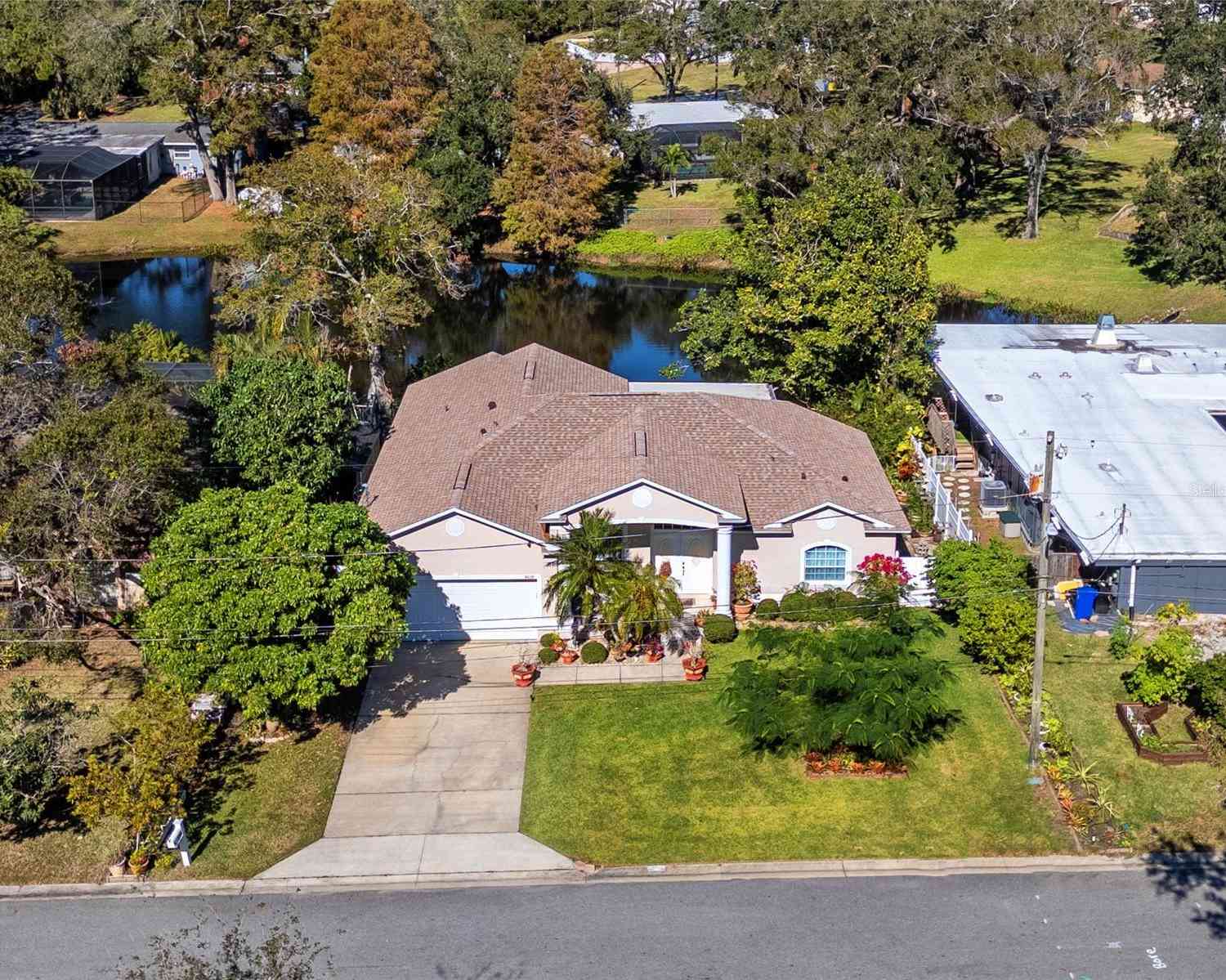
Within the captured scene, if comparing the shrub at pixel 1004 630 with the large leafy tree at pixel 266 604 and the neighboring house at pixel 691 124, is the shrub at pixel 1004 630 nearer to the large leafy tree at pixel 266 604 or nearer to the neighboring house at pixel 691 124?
the large leafy tree at pixel 266 604

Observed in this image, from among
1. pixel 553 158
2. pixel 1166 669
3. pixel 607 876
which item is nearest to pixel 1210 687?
pixel 1166 669

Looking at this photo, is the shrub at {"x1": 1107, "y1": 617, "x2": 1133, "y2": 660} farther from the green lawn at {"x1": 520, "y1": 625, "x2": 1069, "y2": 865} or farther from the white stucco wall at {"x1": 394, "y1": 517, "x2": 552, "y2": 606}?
Answer: the white stucco wall at {"x1": 394, "y1": 517, "x2": 552, "y2": 606}

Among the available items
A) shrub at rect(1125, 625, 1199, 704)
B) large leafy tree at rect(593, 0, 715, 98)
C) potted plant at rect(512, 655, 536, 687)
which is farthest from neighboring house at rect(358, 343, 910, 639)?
large leafy tree at rect(593, 0, 715, 98)

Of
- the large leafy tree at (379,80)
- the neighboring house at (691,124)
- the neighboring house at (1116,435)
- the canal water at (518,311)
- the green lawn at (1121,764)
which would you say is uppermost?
the large leafy tree at (379,80)

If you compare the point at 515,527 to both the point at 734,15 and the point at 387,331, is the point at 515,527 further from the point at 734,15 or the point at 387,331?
the point at 734,15

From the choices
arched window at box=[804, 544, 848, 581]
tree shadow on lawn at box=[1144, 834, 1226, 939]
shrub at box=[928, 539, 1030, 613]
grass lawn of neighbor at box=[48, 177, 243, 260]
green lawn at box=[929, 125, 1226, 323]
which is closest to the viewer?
tree shadow on lawn at box=[1144, 834, 1226, 939]

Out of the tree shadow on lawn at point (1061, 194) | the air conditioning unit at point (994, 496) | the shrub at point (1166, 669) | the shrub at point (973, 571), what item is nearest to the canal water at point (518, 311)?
the tree shadow on lawn at point (1061, 194)

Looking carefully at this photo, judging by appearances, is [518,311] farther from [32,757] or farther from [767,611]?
[32,757]
